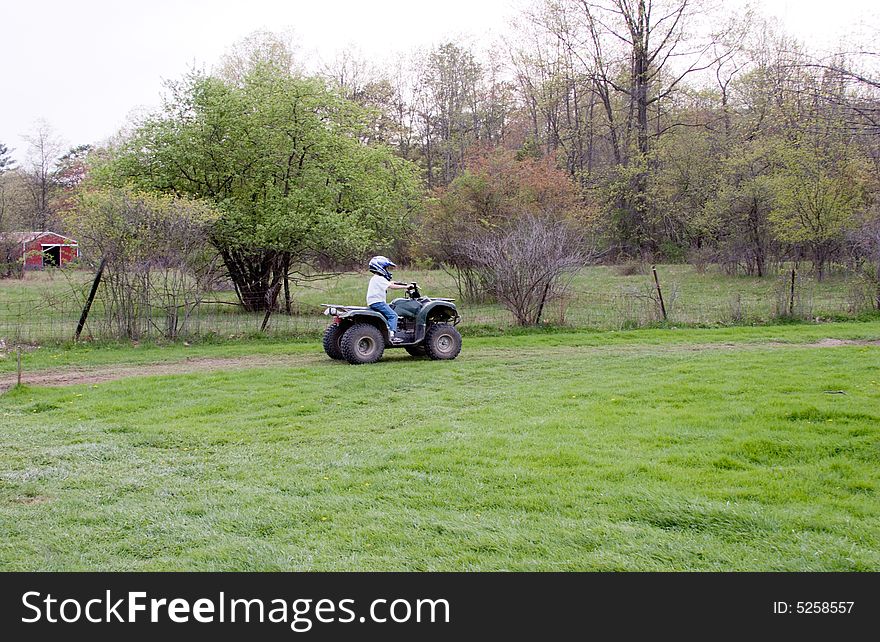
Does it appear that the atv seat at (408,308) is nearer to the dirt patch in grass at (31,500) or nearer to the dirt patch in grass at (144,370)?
the dirt patch in grass at (144,370)

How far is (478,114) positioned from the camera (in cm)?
5159

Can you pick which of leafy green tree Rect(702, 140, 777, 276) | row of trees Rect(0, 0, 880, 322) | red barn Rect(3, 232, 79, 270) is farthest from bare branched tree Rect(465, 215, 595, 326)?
leafy green tree Rect(702, 140, 777, 276)

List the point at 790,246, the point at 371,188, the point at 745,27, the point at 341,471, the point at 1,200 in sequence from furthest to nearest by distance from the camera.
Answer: the point at 1,200, the point at 745,27, the point at 790,246, the point at 371,188, the point at 341,471

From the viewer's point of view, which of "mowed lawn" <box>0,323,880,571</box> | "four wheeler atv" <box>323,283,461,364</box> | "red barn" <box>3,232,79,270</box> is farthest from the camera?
"red barn" <box>3,232,79,270</box>

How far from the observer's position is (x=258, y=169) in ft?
67.7

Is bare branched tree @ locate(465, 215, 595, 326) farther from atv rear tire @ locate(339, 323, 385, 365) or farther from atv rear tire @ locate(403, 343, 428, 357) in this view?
atv rear tire @ locate(339, 323, 385, 365)

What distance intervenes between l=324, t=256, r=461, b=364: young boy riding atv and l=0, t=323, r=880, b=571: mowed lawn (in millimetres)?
1481

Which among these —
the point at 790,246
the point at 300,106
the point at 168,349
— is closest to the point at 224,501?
the point at 168,349

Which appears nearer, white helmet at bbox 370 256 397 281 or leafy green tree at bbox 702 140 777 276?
white helmet at bbox 370 256 397 281

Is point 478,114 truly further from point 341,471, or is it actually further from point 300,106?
point 341,471

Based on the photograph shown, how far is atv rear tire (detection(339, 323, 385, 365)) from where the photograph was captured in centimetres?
1240

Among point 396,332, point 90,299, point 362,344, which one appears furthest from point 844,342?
point 90,299

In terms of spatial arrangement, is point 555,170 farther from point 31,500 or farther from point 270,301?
point 31,500
